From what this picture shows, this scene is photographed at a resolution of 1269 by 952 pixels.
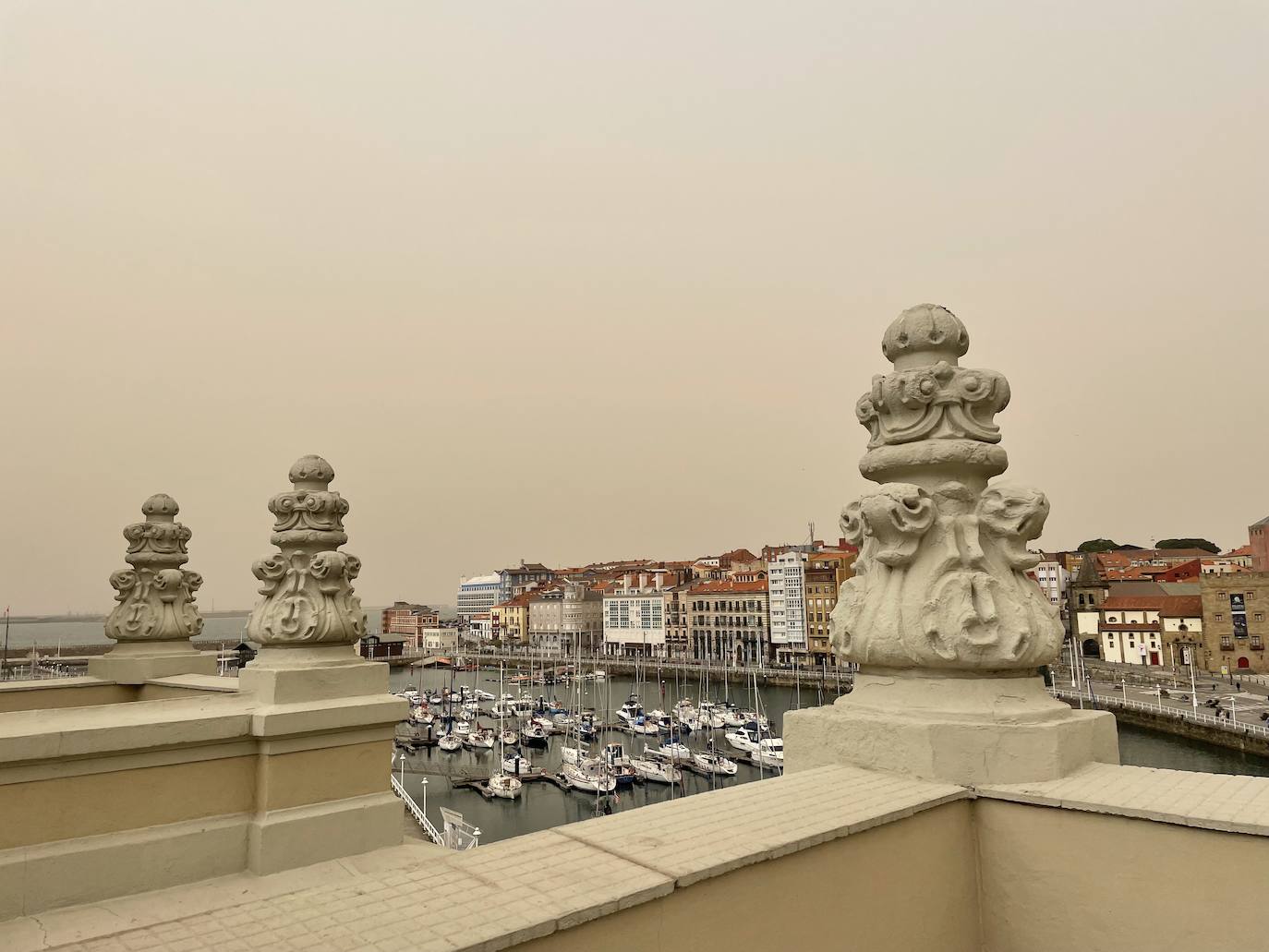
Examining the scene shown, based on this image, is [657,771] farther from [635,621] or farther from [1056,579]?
[1056,579]

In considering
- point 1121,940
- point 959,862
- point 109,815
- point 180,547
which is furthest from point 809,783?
point 180,547

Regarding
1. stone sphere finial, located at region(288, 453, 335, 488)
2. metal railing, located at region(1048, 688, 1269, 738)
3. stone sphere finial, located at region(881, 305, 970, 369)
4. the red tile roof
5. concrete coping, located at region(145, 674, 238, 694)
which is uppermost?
the red tile roof

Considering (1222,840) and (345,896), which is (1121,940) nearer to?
(1222,840)

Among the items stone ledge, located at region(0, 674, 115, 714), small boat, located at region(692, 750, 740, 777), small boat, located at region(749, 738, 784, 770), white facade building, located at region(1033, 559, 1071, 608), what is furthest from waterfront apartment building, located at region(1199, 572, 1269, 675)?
stone ledge, located at region(0, 674, 115, 714)

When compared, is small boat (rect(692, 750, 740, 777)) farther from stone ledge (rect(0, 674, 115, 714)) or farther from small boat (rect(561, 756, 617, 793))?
stone ledge (rect(0, 674, 115, 714))

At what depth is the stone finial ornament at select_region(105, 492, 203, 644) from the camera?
7.41 meters

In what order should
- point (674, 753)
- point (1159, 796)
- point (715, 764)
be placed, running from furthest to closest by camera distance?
point (674, 753) < point (715, 764) < point (1159, 796)

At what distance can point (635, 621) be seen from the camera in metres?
99.9

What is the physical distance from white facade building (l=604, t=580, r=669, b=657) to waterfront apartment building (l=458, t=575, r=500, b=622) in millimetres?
52005

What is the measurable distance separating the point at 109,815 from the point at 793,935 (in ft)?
9.51

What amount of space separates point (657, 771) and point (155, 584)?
1451 inches

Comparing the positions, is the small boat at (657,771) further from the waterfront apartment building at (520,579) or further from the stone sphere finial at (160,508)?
the waterfront apartment building at (520,579)

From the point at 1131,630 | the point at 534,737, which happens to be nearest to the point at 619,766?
the point at 534,737

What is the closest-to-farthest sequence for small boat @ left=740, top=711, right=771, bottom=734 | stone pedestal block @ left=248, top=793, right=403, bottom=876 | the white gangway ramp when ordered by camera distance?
stone pedestal block @ left=248, top=793, right=403, bottom=876, the white gangway ramp, small boat @ left=740, top=711, right=771, bottom=734
